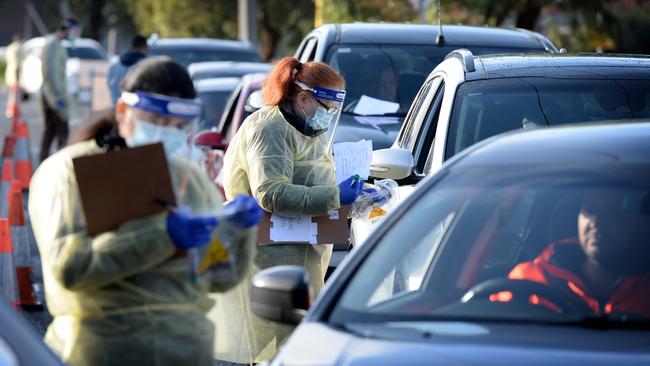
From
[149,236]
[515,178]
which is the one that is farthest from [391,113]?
[149,236]

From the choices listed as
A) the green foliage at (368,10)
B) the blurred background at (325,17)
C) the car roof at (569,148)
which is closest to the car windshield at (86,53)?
the blurred background at (325,17)

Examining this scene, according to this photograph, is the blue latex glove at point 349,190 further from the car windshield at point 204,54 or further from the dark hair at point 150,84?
the car windshield at point 204,54

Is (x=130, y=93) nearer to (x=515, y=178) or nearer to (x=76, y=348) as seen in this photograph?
(x=76, y=348)

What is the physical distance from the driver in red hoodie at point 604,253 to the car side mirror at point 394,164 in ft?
6.99

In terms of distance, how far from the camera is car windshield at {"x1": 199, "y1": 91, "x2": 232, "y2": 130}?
50.6ft

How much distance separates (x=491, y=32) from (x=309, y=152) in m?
5.24

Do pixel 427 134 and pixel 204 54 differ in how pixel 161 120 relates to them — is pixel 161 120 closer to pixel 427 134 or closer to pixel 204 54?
pixel 427 134

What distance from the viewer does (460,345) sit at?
424 cm

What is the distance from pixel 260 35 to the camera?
2028 inches

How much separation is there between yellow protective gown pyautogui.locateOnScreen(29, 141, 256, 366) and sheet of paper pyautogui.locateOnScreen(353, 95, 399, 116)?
666 centimetres

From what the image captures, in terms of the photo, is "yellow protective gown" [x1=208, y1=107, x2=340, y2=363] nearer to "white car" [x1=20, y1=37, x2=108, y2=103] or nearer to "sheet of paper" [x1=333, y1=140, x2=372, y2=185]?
"sheet of paper" [x1=333, y1=140, x2=372, y2=185]

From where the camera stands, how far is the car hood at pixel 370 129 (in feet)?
33.9

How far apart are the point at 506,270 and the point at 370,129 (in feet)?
17.7

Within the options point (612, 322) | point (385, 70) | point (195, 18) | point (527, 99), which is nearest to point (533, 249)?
point (612, 322)
